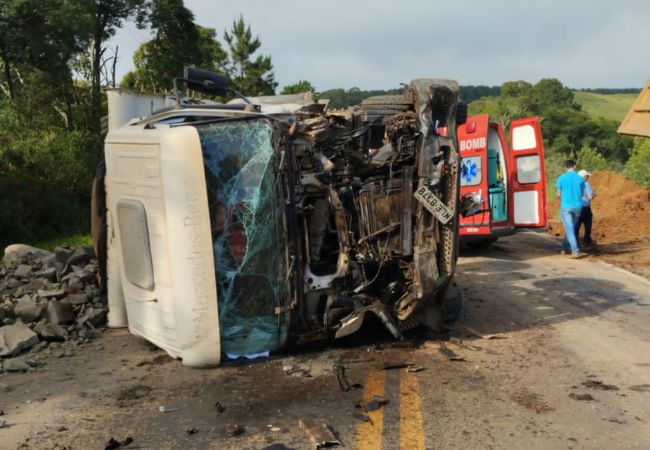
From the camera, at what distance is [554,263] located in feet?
35.9

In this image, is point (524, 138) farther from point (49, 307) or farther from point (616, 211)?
point (49, 307)

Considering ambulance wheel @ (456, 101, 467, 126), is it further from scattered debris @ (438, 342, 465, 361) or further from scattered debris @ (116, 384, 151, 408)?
scattered debris @ (116, 384, 151, 408)

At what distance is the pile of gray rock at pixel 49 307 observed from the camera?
238 inches

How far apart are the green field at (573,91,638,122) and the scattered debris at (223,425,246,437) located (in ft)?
259

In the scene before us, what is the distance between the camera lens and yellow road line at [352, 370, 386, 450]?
382 cm

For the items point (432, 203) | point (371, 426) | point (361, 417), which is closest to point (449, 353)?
point (432, 203)

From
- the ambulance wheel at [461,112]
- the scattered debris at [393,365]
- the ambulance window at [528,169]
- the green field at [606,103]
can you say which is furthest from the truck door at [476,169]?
the green field at [606,103]

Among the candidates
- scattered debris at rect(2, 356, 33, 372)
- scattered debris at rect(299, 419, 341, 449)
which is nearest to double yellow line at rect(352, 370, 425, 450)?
scattered debris at rect(299, 419, 341, 449)

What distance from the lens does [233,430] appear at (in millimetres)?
4062

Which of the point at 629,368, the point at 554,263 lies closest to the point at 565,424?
the point at 629,368

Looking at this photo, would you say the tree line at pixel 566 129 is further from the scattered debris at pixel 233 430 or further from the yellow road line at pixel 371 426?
the scattered debris at pixel 233 430

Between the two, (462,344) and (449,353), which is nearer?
(449,353)

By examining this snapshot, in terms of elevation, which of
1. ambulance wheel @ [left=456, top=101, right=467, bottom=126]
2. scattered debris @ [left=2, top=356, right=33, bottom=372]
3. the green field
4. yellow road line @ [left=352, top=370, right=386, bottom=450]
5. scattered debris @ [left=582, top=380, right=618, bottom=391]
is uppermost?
the green field

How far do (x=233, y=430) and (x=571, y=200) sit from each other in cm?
954
